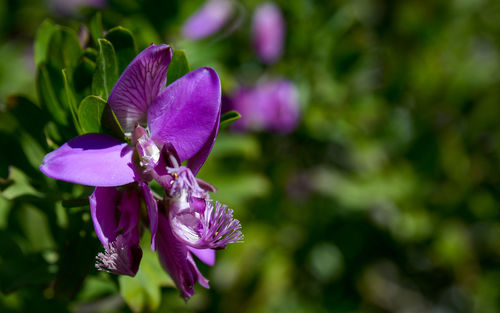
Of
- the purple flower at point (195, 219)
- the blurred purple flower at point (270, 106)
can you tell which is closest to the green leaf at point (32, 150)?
the purple flower at point (195, 219)

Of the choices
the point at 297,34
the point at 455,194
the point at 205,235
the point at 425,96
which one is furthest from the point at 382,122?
the point at 205,235

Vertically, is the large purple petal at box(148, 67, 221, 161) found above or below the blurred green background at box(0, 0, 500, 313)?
above

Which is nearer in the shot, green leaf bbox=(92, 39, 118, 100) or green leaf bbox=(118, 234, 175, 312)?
green leaf bbox=(92, 39, 118, 100)

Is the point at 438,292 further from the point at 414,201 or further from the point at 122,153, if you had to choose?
the point at 122,153

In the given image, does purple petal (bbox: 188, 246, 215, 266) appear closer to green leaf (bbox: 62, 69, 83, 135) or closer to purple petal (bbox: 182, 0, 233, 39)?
green leaf (bbox: 62, 69, 83, 135)

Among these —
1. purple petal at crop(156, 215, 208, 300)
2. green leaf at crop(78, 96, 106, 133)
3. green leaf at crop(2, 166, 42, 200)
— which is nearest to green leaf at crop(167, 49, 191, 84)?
green leaf at crop(78, 96, 106, 133)

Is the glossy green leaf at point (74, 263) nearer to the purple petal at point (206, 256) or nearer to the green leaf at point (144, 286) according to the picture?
the green leaf at point (144, 286)

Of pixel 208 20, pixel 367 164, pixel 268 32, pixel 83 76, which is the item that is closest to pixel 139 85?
pixel 83 76
